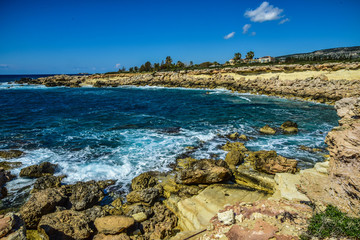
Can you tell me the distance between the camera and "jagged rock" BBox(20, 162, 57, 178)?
10711 millimetres

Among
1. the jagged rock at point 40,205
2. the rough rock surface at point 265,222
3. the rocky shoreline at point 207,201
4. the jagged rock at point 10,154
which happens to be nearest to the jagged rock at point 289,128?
the rocky shoreline at point 207,201

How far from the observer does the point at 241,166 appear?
1141 cm

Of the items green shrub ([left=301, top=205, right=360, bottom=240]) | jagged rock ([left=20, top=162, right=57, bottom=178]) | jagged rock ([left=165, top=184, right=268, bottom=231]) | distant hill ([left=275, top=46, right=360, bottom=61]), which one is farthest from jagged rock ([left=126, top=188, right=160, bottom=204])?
distant hill ([left=275, top=46, right=360, bottom=61])

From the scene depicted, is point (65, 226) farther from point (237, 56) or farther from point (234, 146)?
point (237, 56)

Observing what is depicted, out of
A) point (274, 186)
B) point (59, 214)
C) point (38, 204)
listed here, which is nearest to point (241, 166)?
point (274, 186)

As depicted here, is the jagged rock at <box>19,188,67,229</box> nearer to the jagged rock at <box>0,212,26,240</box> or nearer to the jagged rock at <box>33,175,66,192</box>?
the jagged rock at <box>33,175,66,192</box>

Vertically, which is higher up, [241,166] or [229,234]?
[229,234]

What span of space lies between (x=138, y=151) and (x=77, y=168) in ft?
14.1

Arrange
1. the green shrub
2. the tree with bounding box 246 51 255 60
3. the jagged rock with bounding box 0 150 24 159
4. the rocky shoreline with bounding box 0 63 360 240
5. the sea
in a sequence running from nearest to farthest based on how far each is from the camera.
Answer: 1. the green shrub
2. the rocky shoreline with bounding box 0 63 360 240
3. the sea
4. the jagged rock with bounding box 0 150 24 159
5. the tree with bounding box 246 51 255 60

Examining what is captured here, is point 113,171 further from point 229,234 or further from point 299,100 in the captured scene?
point 299,100

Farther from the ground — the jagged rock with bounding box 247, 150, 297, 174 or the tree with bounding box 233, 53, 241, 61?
the tree with bounding box 233, 53, 241, 61

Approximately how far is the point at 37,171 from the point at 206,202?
400 inches

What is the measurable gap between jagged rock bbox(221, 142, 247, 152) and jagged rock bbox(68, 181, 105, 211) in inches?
370

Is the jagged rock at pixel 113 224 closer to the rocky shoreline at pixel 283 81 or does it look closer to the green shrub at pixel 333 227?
the green shrub at pixel 333 227
